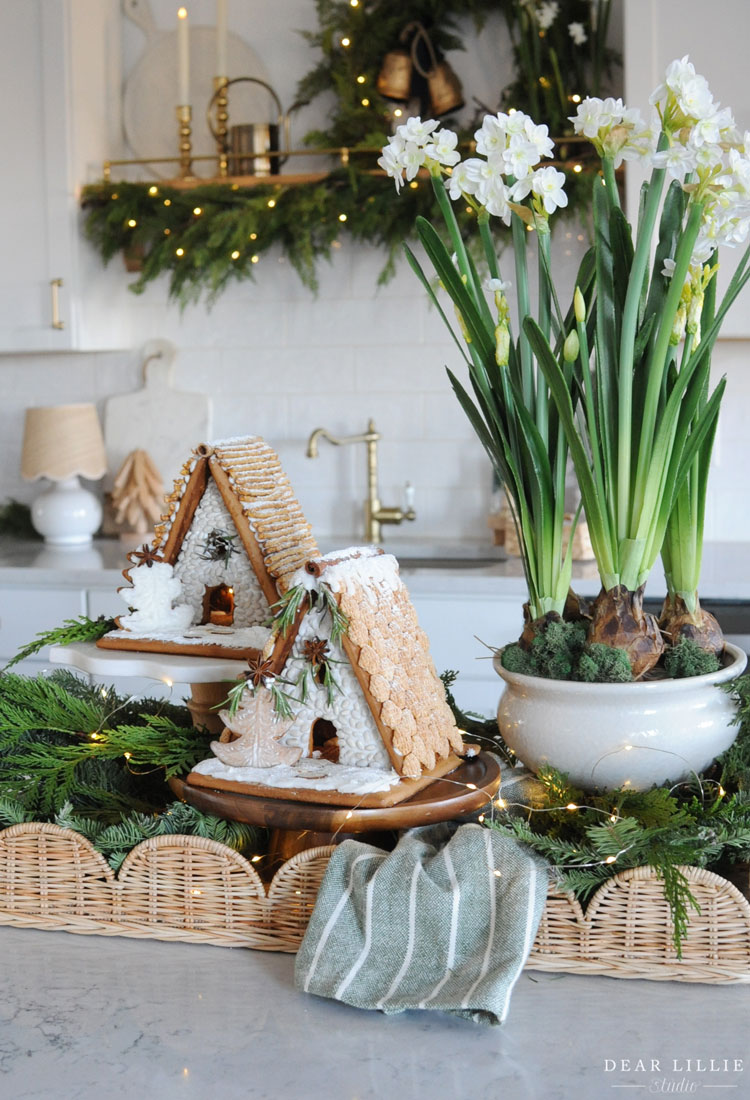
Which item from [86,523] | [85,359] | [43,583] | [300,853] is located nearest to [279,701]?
[300,853]

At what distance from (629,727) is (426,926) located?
25 centimetres

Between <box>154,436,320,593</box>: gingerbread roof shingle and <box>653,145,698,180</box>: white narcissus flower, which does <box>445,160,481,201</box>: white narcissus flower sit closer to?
<box>653,145,698,180</box>: white narcissus flower

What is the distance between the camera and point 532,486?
1031 millimetres

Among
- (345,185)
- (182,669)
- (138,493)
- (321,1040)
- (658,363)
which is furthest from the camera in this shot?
(138,493)

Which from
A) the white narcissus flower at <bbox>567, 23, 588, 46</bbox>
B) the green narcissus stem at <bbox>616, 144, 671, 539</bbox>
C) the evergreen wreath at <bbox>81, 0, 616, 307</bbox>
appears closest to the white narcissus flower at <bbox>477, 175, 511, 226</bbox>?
the green narcissus stem at <bbox>616, 144, 671, 539</bbox>

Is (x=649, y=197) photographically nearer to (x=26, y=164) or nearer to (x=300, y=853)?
(x=300, y=853)

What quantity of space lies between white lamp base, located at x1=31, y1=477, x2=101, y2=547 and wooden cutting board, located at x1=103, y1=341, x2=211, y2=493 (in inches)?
7.6

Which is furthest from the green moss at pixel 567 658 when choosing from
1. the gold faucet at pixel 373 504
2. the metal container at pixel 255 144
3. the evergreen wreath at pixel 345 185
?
the metal container at pixel 255 144

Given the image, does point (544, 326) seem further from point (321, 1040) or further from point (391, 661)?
point (321, 1040)

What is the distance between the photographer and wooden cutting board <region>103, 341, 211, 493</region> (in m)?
3.19

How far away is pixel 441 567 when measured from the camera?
299 centimetres

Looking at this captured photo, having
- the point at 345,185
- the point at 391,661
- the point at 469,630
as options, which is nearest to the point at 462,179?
the point at 391,661

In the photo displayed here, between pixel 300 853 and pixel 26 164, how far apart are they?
248 centimetres

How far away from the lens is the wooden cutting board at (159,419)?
125 inches
